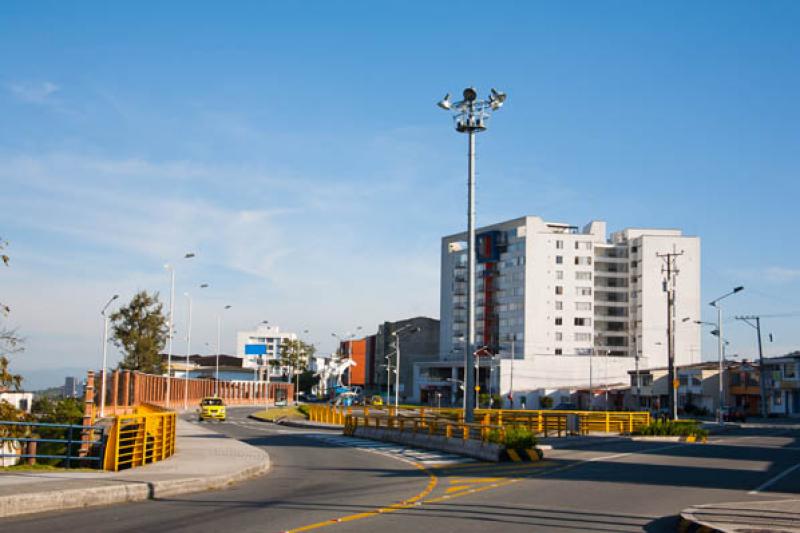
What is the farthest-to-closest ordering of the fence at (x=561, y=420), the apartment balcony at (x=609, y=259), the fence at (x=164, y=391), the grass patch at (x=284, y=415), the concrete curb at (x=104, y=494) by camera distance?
the apartment balcony at (x=609, y=259), the grass patch at (x=284, y=415), the fence at (x=164, y=391), the fence at (x=561, y=420), the concrete curb at (x=104, y=494)

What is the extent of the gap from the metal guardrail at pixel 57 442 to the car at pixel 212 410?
23.6 metres

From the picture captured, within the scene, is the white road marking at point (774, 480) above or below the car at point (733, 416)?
above

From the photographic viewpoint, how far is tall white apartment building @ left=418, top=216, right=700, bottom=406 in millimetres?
123125

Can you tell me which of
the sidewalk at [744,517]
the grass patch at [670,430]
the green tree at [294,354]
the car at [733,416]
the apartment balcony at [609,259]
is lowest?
the car at [733,416]

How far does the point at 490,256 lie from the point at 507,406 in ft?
85.6

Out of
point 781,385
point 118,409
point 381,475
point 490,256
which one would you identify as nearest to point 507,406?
point 490,256

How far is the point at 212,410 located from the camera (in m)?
62.7

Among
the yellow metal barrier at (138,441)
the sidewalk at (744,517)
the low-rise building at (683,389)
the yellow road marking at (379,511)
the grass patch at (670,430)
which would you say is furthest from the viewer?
the low-rise building at (683,389)

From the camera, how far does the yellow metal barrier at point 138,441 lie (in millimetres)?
19578

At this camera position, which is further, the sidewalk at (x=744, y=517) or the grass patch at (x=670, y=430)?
the grass patch at (x=670, y=430)

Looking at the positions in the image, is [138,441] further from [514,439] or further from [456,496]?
[514,439]

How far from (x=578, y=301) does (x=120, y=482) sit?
376ft

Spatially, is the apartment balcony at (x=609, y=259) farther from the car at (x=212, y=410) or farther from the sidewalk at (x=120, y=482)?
the sidewalk at (x=120, y=482)

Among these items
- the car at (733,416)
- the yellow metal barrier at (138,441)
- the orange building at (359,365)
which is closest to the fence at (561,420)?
the yellow metal barrier at (138,441)
